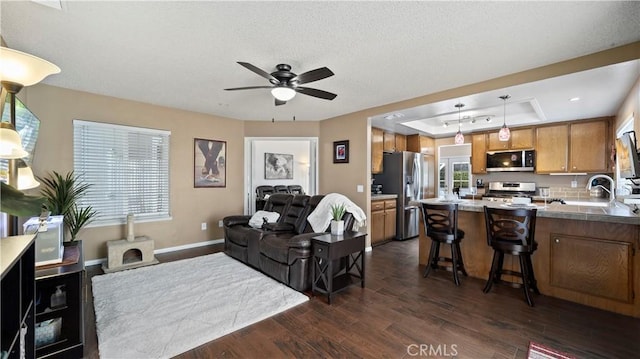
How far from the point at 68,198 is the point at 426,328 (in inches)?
172

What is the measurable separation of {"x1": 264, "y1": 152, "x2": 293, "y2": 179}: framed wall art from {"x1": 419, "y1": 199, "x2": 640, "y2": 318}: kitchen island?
5.45 metres

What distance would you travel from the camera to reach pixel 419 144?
20.6ft

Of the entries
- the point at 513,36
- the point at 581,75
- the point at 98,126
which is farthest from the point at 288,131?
the point at 581,75

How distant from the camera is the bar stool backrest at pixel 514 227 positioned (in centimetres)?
266

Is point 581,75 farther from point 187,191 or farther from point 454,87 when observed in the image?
point 187,191

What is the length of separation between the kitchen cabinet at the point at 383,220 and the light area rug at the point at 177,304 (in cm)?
238

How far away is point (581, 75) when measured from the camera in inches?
112

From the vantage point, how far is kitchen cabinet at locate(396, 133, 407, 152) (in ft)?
20.1

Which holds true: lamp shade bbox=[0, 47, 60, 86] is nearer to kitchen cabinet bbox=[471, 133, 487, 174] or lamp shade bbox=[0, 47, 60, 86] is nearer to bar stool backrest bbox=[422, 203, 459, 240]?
bar stool backrest bbox=[422, 203, 459, 240]

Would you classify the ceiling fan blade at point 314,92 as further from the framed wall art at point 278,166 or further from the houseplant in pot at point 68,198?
the framed wall art at point 278,166

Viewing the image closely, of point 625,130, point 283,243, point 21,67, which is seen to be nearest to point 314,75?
point 283,243

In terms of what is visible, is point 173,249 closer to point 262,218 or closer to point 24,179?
point 262,218

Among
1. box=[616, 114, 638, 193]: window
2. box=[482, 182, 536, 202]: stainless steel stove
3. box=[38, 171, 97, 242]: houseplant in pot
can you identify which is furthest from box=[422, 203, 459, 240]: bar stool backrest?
box=[38, 171, 97, 242]: houseplant in pot

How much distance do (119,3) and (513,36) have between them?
316 centimetres
